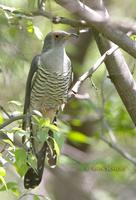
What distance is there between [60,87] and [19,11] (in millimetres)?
848

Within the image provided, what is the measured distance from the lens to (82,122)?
5.79 metres

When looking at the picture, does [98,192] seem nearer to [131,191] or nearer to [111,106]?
[131,191]

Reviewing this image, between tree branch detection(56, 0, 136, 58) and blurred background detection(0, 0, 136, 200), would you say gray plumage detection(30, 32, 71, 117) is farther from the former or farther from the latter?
tree branch detection(56, 0, 136, 58)

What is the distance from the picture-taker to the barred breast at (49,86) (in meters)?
3.99

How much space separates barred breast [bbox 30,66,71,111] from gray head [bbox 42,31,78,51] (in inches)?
8.3

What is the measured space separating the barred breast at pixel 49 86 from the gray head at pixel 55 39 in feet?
0.69

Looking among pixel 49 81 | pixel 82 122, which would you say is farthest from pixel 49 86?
pixel 82 122

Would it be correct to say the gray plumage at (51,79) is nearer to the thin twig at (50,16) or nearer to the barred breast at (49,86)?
the barred breast at (49,86)

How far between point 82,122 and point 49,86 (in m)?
→ 1.79

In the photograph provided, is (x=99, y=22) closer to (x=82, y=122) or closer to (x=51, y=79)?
(x=51, y=79)

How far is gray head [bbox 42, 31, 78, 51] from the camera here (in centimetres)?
404

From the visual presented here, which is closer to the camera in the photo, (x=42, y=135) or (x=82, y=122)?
(x=42, y=135)

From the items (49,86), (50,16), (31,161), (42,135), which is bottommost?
(49,86)

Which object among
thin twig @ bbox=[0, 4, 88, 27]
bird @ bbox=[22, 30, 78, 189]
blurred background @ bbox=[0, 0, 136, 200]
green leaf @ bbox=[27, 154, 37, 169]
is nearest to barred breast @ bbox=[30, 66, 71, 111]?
bird @ bbox=[22, 30, 78, 189]
